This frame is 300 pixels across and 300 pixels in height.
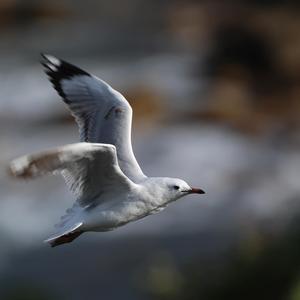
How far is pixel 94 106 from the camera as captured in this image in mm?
4512

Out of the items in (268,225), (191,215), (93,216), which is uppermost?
(93,216)

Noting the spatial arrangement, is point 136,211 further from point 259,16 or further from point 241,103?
point 259,16

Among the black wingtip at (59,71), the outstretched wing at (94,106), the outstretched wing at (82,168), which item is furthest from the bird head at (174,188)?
the black wingtip at (59,71)

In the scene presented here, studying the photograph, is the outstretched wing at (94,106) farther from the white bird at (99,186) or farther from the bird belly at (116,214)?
the bird belly at (116,214)

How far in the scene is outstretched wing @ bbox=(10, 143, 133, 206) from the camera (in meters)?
3.13

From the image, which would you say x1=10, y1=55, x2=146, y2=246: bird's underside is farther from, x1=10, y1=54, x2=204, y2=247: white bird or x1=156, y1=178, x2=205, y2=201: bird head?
x1=156, y1=178, x2=205, y2=201: bird head

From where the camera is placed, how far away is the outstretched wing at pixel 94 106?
14.3 ft

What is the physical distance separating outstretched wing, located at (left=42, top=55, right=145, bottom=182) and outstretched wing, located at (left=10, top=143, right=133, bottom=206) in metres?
0.49

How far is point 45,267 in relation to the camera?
40.5 ft

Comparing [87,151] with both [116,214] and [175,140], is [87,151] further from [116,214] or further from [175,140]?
[175,140]

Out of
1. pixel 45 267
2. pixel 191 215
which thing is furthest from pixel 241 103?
pixel 45 267

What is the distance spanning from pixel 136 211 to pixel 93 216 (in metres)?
0.19

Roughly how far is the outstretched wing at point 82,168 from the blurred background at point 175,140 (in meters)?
3.68

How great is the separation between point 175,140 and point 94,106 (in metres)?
12.3
